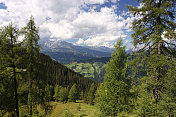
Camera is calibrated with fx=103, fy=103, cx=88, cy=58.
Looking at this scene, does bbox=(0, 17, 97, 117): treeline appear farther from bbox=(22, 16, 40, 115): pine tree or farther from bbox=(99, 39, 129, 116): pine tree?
bbox=(99, 39, 129, 116): pine tree

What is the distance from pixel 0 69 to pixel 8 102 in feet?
13.0

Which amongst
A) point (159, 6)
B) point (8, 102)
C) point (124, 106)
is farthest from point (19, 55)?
point (159, 6)

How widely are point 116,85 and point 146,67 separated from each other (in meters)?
3.41

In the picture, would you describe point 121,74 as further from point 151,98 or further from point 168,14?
point 168,14

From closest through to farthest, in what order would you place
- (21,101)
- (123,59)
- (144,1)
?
(144,1) → (123,59) → (21,101)

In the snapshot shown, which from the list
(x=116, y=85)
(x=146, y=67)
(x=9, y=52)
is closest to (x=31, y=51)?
(x=9, y=52)

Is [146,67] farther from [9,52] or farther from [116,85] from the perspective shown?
[9,52]

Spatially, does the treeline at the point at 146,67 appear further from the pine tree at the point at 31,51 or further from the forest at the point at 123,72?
the pine tree at the point at 31,51

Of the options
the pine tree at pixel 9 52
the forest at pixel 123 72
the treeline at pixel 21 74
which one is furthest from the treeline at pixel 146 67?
the pine tree at pixel 9 52

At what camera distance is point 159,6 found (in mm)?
9227

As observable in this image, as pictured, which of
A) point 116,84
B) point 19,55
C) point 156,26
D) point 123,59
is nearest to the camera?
point 156,26

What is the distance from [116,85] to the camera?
35.6 ft

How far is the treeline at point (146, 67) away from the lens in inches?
344

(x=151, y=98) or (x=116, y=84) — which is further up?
(x=116, y=84)
